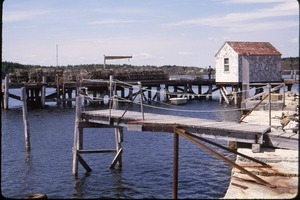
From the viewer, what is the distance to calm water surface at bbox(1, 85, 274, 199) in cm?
1548

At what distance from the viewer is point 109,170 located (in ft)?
60.6

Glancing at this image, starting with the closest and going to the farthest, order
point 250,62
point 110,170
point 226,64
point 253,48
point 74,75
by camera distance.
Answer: point 110,170
point 250,62
point 253,48
point 226,64
point 74,75

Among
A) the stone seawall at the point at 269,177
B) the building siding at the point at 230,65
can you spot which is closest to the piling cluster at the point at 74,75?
the building siding at the point at 230,65

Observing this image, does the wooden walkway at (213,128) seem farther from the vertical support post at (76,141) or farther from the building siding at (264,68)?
the building siding at (264,68)

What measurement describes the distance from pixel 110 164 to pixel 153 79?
129 ft

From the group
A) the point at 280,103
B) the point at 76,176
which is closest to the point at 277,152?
the point at 76,176

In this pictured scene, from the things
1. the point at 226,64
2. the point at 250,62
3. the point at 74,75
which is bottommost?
the point at 74,75

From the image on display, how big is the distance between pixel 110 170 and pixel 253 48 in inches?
1291

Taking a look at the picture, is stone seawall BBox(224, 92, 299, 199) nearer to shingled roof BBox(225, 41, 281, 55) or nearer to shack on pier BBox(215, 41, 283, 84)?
shack on pier BBox(215, 41, 283, 84)

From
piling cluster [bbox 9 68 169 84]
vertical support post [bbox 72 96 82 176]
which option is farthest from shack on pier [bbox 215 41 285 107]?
vertical support post [bbox 72 96 82 176]

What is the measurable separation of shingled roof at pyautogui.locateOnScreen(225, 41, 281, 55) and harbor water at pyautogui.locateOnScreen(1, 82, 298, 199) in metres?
21.5

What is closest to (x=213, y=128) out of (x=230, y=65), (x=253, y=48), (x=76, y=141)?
(x=76, y=141)

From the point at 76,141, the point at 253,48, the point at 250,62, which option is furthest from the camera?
the point at 253,48

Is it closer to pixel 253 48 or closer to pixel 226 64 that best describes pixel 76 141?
pixel 226 64
